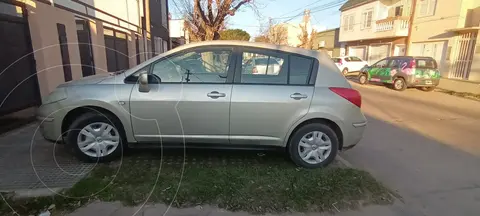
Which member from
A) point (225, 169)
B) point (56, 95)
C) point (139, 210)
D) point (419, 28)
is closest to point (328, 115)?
point (225, 169)

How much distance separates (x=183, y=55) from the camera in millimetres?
3580

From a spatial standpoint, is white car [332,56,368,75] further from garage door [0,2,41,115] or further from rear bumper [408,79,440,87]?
garage door [0,2,41,115]

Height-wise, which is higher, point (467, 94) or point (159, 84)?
point (159, 84)

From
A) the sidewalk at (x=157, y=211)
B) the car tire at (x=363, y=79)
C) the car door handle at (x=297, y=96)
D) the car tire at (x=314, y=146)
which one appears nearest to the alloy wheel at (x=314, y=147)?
the car tire at (x=314, y=146)

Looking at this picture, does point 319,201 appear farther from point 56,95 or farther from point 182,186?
point 56,95

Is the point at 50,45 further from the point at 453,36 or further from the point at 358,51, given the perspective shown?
the point at 358,51

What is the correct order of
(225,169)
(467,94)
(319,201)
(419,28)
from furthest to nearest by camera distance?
1. (419,28)
2. (467,94)
3. (225,169)
4. (319,201)

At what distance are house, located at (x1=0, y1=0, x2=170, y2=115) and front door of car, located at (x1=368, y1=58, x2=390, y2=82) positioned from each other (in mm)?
12483

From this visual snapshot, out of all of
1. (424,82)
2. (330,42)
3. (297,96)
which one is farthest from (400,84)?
(330,42)

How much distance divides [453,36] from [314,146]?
50.5 feet

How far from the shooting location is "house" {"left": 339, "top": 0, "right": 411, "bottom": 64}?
1900 cm

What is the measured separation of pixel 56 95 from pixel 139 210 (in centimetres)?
197

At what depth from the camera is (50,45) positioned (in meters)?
6.23

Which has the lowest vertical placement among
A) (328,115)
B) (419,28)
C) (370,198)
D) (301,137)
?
(370,198)
